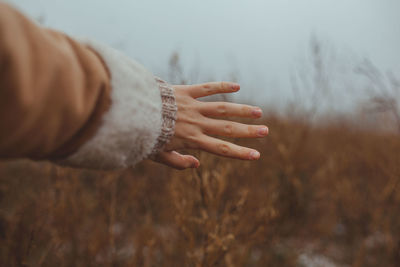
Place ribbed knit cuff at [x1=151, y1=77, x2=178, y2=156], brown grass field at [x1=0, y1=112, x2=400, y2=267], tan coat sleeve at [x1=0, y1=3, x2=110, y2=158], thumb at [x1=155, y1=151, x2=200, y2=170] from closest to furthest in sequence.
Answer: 1. tan coat sleeve at [x1=0, y1=3, x2=110, y2=158]
2. ribbed knit cuff at [x1=151, y1=77, x2=178, y2=156]
3. thumb at [x1=155, y1=151, x2=200, y2=170]
4. brown grass field at [x1=0, y1=112, x2=400, y2=267]

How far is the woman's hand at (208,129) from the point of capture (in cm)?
100

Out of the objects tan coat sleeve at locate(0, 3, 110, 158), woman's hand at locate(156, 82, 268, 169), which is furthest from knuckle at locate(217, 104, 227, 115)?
tan coat sleeve at locate(0, 3, 110, 158)

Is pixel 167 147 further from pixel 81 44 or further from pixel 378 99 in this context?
pixel 378 99

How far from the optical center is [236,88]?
1.08m

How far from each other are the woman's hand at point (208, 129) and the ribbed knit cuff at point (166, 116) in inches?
1.3

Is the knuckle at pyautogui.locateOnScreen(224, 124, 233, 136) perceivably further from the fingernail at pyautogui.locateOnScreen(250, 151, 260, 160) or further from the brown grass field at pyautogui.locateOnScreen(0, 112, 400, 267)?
the brown grass field at pyautogui.locateOnScreen(0, 112, 400, 267)

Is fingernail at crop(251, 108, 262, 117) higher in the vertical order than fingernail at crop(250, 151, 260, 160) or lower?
higher

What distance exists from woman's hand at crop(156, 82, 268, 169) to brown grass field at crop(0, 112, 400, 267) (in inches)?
25.2

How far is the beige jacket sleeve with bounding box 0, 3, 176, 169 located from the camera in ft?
1.96

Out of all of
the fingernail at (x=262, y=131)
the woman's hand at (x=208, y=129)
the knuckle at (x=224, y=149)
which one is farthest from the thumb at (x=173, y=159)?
the fingernail at (x=262, y=131)

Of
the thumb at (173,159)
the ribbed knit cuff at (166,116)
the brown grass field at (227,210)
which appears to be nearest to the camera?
the ribbed knit cuff at (166,116)

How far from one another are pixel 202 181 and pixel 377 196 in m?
3.01

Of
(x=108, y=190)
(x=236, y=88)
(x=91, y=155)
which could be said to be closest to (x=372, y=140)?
(x=108, y=190)

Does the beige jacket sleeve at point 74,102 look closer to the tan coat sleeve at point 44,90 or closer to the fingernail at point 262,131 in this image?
the tan coat sleeve at point 44,90
